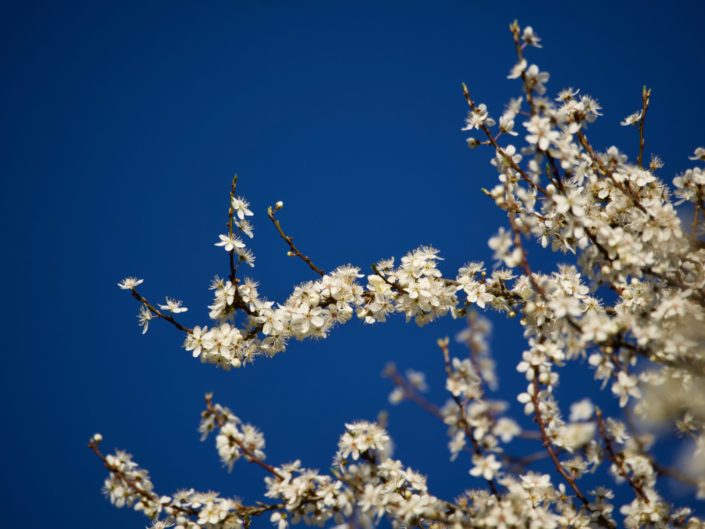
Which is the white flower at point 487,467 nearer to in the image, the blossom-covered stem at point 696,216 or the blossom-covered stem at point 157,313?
the blossom-covered stem at point 696,216

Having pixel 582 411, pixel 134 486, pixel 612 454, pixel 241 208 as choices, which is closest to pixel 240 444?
pixel 134 486

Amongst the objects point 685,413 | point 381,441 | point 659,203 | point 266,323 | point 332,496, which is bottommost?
point 332,496

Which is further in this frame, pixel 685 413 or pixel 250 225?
pixel 250 225

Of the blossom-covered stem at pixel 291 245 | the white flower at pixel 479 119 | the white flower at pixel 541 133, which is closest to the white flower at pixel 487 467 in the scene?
the white flower at pixel 541 133

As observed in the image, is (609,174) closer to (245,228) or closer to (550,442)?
(550,442)

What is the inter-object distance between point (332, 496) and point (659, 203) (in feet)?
8.34

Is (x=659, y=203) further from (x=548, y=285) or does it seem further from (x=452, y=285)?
(x=452, y=285)

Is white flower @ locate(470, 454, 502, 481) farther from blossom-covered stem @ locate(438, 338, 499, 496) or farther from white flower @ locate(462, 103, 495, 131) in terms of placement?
white flower @ locate(462, 103, 495, 131)

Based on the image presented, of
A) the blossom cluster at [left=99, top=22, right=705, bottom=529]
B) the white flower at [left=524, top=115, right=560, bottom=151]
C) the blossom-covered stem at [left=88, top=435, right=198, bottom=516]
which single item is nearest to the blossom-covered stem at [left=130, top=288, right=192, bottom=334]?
the blossom cluster at [left=99, top=22, right=705, bottom=529]

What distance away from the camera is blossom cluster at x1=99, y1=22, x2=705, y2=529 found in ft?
9.99

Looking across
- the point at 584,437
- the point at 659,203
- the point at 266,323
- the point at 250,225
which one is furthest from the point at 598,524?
the point at 250,225

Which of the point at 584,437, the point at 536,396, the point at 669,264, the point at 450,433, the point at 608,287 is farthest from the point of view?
the point at 608,287

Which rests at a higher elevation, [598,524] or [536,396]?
[536,396]

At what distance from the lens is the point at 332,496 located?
360 centimetres
